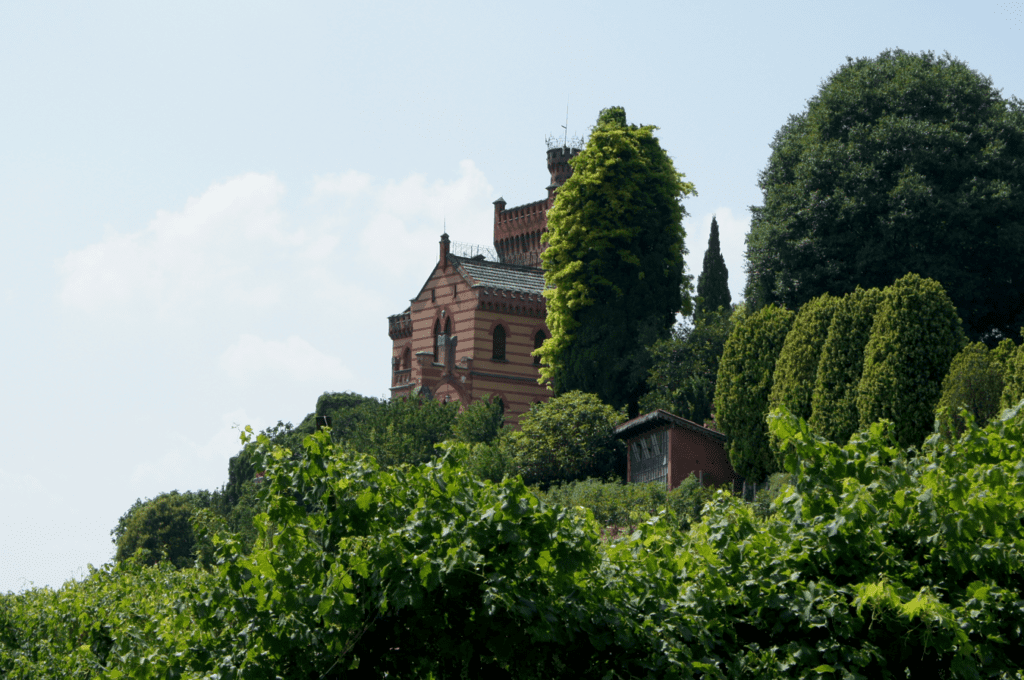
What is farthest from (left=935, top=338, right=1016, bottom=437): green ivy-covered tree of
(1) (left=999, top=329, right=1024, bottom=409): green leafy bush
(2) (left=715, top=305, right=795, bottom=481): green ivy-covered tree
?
(2) (left=715, top=305, right=795, bottom=481): green ivy-covered tree

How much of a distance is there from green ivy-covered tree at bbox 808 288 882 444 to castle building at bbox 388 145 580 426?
23325 mm

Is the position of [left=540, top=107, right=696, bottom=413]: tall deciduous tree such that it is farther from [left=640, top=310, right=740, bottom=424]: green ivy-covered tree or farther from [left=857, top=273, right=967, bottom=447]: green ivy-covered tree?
[left=857, top=273, right=967, bottom=447]: green ivy-covered tree

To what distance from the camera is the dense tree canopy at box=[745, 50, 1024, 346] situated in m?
38.5

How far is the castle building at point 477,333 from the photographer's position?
56688 millimetres

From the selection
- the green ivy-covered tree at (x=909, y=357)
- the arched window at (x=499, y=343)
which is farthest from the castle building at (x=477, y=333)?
the green ivy-covered tree at (x=909, y=357)

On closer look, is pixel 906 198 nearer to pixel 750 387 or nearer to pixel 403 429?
pixel 750 387

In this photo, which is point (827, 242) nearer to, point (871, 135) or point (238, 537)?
point (871, 135)

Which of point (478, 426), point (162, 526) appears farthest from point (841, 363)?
point (162, 526)

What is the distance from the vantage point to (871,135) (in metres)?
40.4

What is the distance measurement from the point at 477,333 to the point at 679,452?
21.7 meters

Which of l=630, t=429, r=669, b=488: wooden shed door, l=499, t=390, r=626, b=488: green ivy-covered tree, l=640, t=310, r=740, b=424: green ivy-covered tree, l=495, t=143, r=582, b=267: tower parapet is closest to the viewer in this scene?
l=630, t=429, r=669, b=488: wooden shed door

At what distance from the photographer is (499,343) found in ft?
190

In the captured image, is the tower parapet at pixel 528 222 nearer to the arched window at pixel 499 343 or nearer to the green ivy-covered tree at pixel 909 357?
the arched window at pixel 499 343

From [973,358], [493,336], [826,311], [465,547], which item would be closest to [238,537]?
[465,547]
